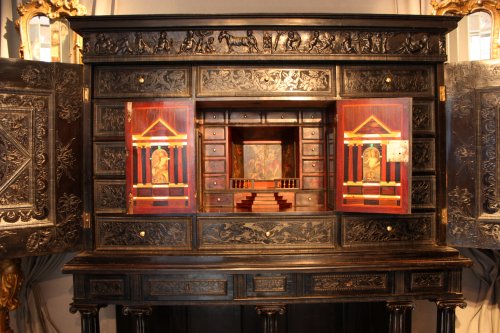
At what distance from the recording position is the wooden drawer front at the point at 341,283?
84.6 inches

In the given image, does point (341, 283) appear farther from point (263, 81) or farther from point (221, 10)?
point (221, 10)

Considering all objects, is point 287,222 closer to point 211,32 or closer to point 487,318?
point 211,32

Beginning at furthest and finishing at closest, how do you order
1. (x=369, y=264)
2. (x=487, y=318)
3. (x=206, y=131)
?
(x=487, y=318) → (x=206, y=131) → (x=369, y=264)

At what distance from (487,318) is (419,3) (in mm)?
2594

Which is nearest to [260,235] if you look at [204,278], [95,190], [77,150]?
[204,278]

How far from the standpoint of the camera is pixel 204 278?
2.14 m

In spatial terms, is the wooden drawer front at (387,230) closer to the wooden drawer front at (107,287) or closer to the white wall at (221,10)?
the white wall at (221,10)

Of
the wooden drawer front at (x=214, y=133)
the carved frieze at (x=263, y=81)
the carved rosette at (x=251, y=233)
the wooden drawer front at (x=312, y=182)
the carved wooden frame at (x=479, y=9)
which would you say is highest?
the carved wooden frame at (x=479, y=9)

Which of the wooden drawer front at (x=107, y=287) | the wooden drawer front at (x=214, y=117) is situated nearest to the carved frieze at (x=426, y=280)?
the wooden drawer front at (x=214, y=117)

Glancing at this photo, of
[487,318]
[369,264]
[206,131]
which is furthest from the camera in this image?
[487,318]

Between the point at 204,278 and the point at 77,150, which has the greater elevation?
the point at 77,150

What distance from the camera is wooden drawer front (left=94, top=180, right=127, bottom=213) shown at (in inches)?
87.0

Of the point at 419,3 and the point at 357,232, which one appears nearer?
the point at 357,232

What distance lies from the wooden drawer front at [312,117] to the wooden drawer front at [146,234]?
43.4 inches
